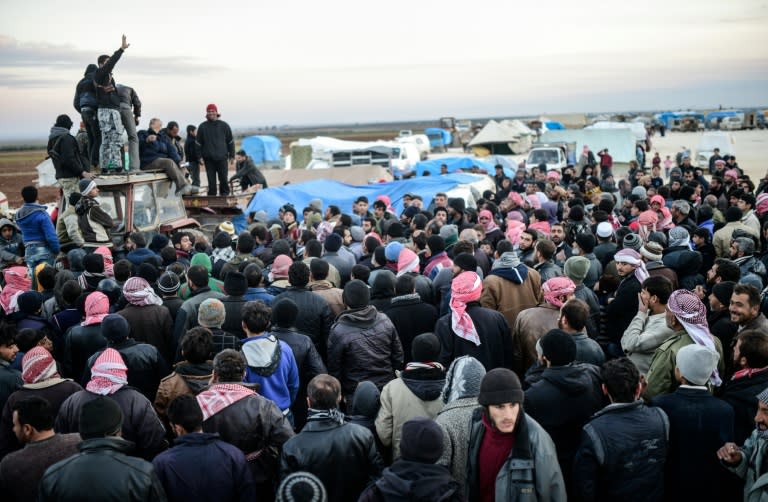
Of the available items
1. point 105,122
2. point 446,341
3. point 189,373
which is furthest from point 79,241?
point 446,341

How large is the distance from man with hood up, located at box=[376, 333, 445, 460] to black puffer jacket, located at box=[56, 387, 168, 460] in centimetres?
145

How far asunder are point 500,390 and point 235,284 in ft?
9.81

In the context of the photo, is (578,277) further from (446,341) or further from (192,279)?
(192,279)

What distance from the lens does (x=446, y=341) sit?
505 centimetres

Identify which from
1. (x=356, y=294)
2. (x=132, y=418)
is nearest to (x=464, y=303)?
(x=356, y=294)

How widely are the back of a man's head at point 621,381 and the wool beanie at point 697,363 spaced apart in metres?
0.34

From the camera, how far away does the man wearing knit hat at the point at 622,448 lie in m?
3.41

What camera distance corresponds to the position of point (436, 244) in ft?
23.1

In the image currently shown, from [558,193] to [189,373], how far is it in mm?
8722

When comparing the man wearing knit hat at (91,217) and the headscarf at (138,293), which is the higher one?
the man wearing knit hat at (91,217)

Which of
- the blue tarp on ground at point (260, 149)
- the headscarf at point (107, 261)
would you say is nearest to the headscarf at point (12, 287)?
the headscarf at point (107, 261)

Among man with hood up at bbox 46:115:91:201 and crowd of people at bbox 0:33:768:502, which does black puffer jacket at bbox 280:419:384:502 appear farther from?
man with hood up at bbox 46:115:91:201

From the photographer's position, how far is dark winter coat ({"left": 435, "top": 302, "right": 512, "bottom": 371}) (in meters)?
5.01

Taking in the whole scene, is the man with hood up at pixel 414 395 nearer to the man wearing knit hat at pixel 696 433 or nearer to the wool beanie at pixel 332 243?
the man wearing knit hat at pixel 696 433
